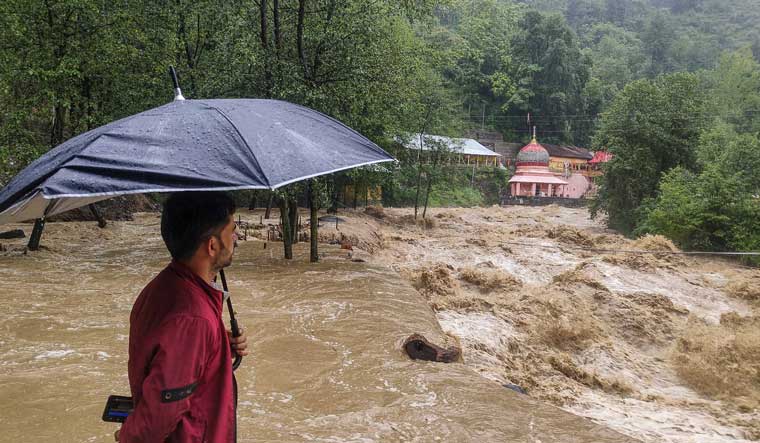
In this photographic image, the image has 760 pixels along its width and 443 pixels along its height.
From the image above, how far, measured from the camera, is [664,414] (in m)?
7.71

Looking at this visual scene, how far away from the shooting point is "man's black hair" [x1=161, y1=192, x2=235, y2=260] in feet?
6.30

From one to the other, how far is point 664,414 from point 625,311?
5.12 metres

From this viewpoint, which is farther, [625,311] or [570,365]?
[625,311]

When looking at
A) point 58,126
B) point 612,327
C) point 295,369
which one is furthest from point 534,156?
point 295,369

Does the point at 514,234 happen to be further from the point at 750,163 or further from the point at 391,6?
the point at 391,6

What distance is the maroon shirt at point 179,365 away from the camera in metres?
1.68

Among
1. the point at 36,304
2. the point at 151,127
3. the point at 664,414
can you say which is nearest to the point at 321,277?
the point at 36,304

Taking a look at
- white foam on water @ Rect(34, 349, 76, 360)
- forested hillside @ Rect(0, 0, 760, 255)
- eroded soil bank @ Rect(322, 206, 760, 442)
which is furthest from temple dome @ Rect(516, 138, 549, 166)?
white foam on water @ Rect(34, 349, 76, 360)

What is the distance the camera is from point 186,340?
171cm

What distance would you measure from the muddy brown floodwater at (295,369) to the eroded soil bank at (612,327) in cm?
156

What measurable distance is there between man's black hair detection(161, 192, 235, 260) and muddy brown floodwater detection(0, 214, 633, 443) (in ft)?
9.63

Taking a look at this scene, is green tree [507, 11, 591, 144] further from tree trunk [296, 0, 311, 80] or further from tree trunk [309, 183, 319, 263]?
tree trunk [309, 183, 319, 263]

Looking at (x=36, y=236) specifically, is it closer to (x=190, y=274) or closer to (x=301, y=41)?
(x=301, y=41)

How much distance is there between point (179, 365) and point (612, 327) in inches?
471
